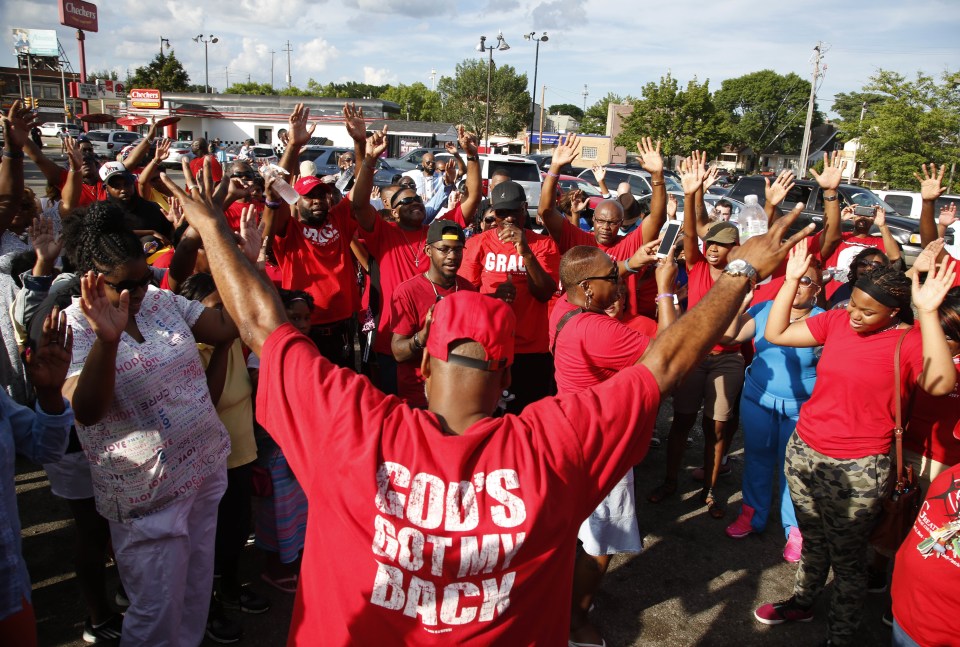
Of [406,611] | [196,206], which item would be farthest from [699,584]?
[196,206]

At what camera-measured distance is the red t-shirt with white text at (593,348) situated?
2.94 metres

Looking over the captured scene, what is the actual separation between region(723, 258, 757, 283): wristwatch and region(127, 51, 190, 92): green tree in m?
64.5

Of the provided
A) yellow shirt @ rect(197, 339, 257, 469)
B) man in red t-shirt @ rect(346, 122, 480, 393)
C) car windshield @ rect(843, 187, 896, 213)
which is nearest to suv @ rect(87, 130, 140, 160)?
car windshield @ rect(843, 187, 896, 213)

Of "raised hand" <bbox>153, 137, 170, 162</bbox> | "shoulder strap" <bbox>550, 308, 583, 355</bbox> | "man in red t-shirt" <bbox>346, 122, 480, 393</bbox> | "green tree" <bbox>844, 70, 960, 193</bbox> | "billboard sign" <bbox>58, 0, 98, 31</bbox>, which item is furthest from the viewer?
"billboard sign" <bbox>58, 0, 98, 31</bbox>

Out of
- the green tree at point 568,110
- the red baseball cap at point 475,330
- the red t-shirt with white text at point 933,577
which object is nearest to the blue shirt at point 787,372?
the red t-shirt with white text at point 933,577

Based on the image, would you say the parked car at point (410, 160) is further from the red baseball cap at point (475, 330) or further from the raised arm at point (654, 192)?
the red baseball cap at point (475, 330)

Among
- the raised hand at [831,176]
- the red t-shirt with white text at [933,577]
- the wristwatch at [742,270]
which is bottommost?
the red t-shirt with white text at [933,577]

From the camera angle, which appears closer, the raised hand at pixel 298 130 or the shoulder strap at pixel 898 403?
the shoulder strap at pixel 898 403

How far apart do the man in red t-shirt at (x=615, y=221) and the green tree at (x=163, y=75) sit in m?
61.3

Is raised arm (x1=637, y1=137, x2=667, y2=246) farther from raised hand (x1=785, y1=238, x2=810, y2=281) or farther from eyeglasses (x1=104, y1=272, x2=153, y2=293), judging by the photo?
eyeglasses (x1=104, y1=272, x2=153, y2=293)

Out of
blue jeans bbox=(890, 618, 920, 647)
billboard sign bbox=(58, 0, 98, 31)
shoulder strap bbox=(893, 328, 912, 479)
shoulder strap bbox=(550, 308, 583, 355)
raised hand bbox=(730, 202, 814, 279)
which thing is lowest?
blue jeans bbox=(890, 618, 920, 647)

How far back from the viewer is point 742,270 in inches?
69.2

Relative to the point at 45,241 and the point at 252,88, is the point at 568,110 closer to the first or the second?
the point at 252,88

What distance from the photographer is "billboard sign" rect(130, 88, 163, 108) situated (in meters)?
41.6
